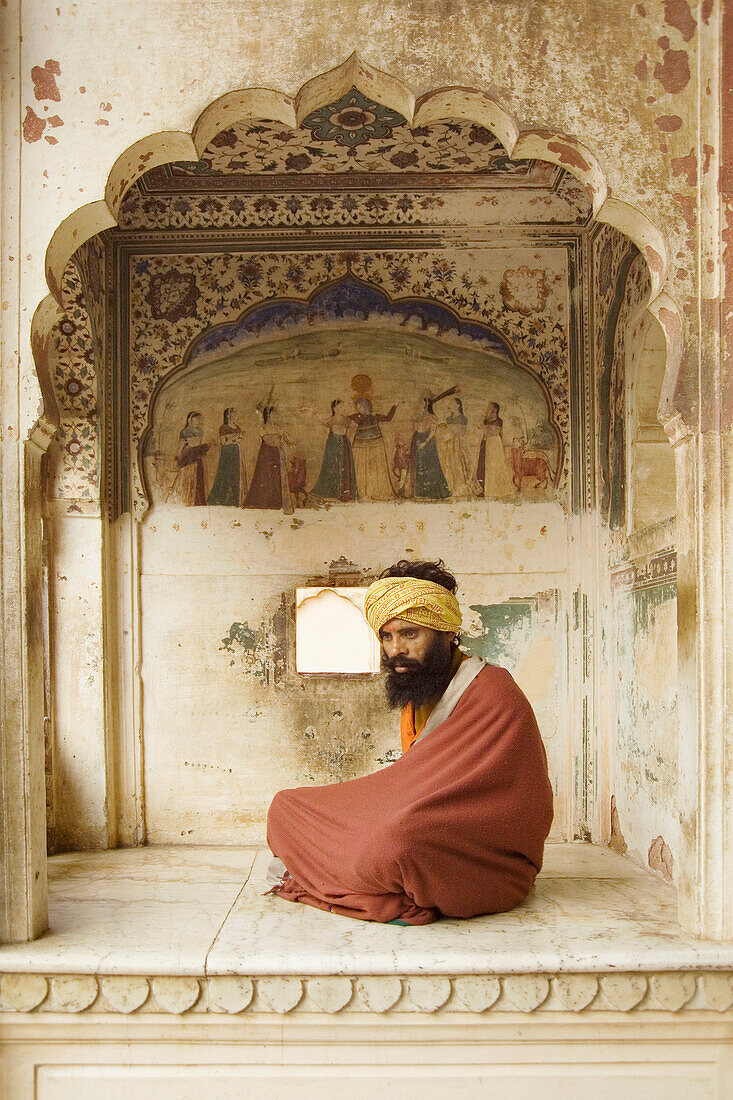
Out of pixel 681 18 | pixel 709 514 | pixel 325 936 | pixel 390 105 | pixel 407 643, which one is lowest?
pixel 325 936

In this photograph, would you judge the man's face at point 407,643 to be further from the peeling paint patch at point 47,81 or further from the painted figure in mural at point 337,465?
the peeling paint patch at point 47,81

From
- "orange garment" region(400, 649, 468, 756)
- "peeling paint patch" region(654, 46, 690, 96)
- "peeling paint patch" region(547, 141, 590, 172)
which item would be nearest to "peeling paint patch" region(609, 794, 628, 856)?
"orange garment" region(400, 649, 468, 756)

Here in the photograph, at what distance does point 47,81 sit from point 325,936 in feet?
11.6

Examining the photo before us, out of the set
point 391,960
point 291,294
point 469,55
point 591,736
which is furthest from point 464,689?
point 291,294

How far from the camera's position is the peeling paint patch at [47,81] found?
3.84 meters

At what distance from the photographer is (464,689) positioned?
4.44 metres

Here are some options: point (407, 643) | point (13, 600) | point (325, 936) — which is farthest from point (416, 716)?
point (13, 600)

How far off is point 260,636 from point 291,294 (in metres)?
2.30

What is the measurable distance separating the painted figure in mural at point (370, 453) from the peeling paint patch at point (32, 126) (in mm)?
3091

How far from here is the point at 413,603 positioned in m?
4.47

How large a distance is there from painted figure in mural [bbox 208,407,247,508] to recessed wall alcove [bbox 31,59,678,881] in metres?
0.02

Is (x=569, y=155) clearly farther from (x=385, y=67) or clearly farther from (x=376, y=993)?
(x=376, y=993)

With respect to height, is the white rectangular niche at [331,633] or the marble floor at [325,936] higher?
the white rectangular niche at [331,633]

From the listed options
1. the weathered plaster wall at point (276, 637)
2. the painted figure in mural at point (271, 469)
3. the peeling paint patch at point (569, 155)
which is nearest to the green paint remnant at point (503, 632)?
the weathered plaster wall at point (276, 637)
